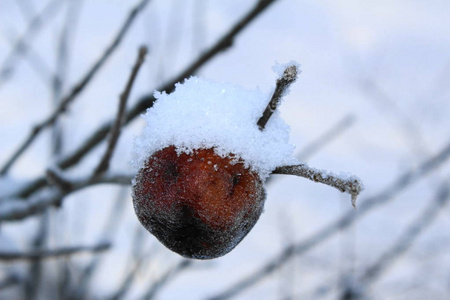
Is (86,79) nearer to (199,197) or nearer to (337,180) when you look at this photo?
(199,197)

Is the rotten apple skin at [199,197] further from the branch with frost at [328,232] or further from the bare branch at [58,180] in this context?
the branch with frost at [328,232]

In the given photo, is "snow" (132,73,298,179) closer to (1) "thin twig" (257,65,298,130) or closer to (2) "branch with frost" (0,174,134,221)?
(1) "thin twig" (257,65,298,130)

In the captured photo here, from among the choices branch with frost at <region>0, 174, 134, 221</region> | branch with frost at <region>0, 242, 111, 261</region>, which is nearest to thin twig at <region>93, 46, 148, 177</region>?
branch with frost at <region>0, 174, 134, 221</region>

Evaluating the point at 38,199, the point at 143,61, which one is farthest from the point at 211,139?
the point at 38,199

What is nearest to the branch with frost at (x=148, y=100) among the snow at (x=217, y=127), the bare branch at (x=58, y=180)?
the bare branch at (x=58, y=180)

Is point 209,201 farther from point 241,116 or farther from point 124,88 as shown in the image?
point 124,88
